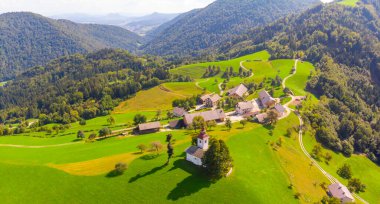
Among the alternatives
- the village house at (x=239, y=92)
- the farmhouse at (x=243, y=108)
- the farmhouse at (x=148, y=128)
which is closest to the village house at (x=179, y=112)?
the farmhouse at (x=243, y=108)

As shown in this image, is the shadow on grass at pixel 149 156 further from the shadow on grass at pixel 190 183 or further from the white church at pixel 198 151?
the white church at pixel 198 151

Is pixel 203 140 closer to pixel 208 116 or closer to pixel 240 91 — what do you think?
pixel 208 116

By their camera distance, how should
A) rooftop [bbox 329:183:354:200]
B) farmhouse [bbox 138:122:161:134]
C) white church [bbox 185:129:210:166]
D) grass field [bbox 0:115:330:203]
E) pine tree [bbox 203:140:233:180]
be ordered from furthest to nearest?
1. farmhouse [bbox 138:122:161:134]
2. rooftop [bbox 329:183:354:200]
3. white church [bbox 185:129:210:166]
4. pine tree [bbox 203:140:233:180]
5. grass field [bbox 0:115:330:203]

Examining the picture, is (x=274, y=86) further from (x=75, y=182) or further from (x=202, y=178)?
(x=75, y=182)

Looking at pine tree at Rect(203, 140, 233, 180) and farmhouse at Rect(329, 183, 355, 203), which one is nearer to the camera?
pine tree at Rect(203, 140, 233, 180)

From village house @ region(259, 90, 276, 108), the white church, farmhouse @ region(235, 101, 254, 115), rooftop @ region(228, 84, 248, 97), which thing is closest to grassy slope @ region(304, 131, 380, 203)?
farmhouse @ region(235, 101, 254, 115)

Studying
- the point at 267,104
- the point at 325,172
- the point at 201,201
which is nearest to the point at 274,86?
the point at 267,104

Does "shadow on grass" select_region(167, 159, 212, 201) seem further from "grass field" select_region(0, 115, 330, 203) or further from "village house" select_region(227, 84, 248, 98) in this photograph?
"village house" select_region(227, 84, 248, 98)
